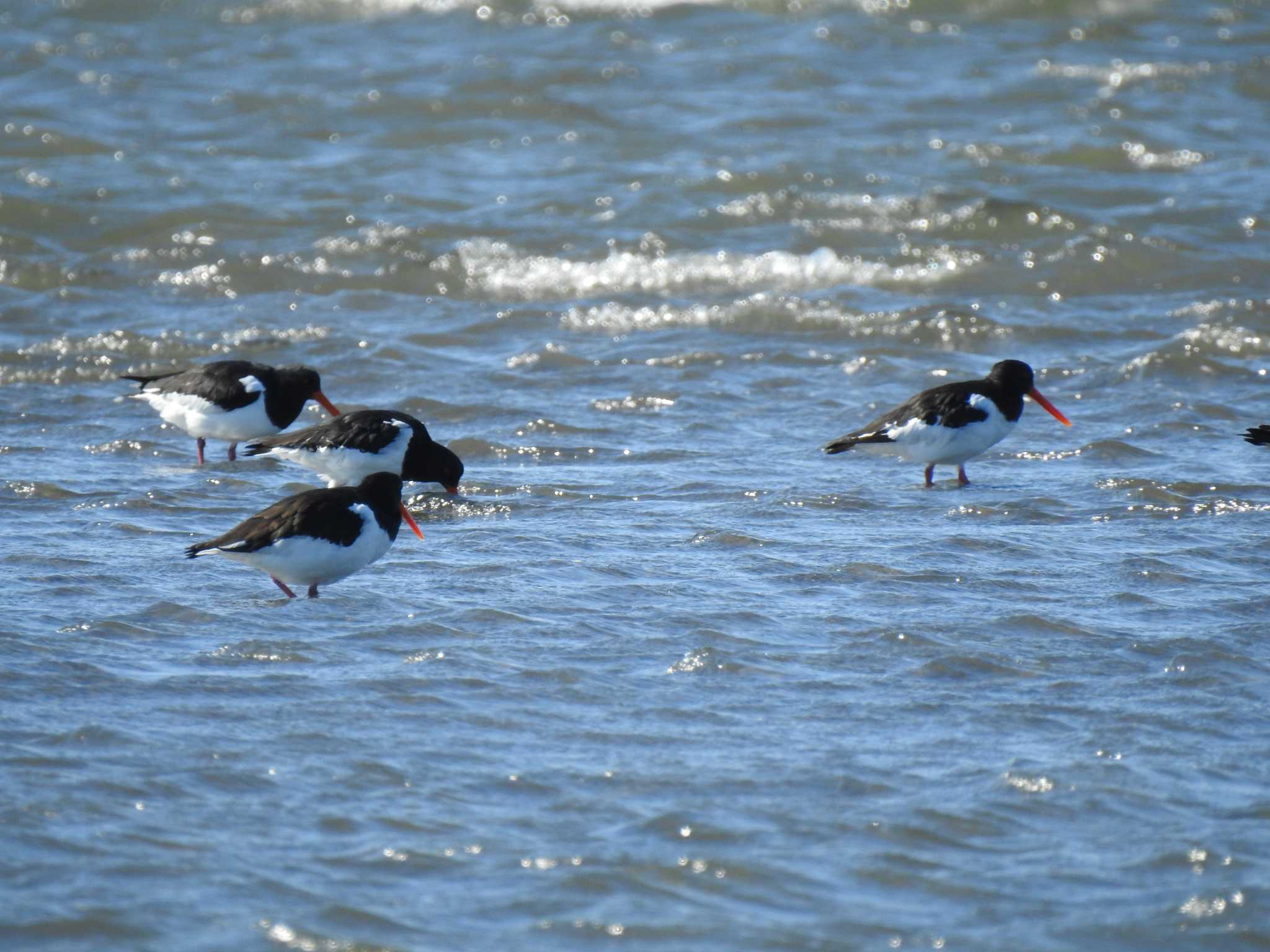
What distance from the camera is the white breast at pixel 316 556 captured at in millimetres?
5902

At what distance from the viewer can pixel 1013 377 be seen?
27.8 feet

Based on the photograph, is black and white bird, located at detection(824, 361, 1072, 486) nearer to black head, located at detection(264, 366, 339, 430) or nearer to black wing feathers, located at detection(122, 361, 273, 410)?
black head, located at detection(264, 366, 339, 430)

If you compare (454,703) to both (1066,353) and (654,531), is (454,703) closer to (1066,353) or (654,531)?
(654,531)

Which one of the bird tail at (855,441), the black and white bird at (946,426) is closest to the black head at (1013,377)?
the black and white bird at (946,426)

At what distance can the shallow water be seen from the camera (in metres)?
3.94

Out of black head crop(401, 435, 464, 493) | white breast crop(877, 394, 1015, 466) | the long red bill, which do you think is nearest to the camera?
the long red bill

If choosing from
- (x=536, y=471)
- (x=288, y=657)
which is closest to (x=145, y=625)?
(x=288, y=657)

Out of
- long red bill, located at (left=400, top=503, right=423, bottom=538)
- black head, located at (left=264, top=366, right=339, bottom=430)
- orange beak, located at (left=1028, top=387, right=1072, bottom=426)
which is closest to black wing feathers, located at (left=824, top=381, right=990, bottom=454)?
orange beak, located at (left=1028, top=387, right=1072, bottom=426)

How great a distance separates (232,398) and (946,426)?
375cm

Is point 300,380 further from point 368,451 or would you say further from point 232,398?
point 368,451

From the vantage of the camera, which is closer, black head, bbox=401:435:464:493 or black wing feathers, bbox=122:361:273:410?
black head, bbox=401:435:464:493

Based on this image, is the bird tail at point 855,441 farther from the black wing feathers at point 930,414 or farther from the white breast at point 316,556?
the white breast at point 316,556

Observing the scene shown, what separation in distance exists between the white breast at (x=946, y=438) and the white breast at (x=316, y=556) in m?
2.93

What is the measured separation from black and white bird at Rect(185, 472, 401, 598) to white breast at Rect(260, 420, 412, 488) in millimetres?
1453
